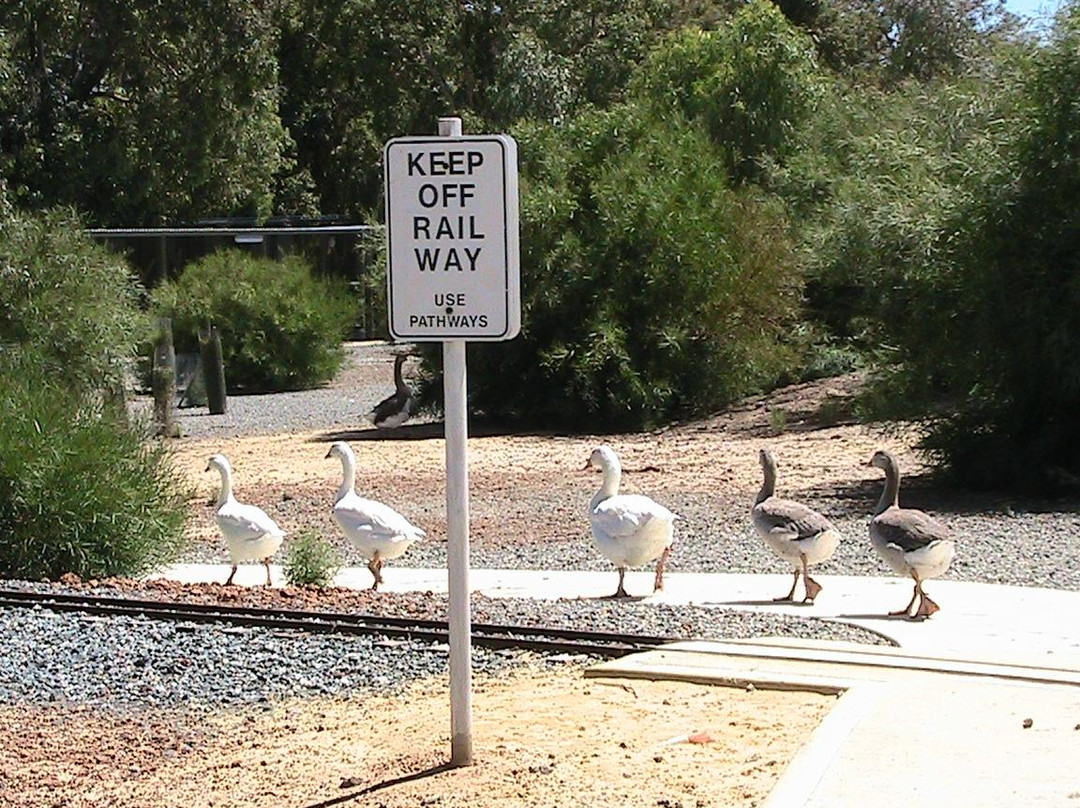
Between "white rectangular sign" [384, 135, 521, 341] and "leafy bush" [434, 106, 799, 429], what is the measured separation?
21.8 m

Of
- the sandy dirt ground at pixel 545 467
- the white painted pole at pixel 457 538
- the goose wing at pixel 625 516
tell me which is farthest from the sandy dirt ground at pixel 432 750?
the sandy dirt ground at pixel 545 467

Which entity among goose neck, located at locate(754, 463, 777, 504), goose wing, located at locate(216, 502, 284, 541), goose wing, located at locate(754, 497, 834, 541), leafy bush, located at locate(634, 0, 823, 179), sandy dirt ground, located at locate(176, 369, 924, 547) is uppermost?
leafy bush, located at locate(634, 0, 823, 179)

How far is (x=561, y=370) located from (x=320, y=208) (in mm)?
33225

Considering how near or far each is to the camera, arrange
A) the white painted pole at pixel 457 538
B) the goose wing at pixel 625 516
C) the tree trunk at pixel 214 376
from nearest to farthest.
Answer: the white painted pole at pixel 457 538, the goose wing at pixel 625 516, the tree trunk at pixel 214 376

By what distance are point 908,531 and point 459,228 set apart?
5.25 metres

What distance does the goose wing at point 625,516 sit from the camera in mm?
12156

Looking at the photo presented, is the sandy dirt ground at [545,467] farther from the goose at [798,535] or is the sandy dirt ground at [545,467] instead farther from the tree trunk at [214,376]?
the tree trunk at [214,376]

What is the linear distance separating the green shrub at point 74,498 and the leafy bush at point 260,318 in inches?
1011

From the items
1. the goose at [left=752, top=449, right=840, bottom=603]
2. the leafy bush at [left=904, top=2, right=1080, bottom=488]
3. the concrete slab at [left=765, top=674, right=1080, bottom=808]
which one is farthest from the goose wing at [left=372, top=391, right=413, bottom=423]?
the concrete slab at [left=765, top=674, right=1080, bottom=808]

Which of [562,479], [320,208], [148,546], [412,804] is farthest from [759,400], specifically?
[320,208]

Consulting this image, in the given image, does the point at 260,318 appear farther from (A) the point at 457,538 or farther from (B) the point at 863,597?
(A) the point at 457,538

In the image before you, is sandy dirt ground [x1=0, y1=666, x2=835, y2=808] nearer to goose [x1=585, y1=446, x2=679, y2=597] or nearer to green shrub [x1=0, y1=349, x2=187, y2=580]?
goose [x1=585, y1=446, x2=679, y2=597]

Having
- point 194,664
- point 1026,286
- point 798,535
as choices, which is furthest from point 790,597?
point 1026,286

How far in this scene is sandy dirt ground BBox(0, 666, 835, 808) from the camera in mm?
7012
